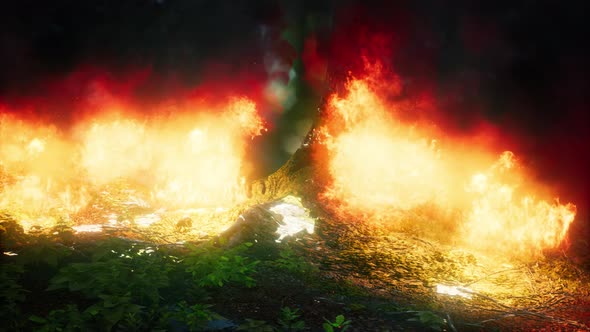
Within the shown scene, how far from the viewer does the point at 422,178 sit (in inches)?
477

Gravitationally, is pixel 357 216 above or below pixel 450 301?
above

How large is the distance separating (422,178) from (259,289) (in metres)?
8.15

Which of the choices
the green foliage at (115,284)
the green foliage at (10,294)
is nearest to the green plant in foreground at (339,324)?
the green foliage at (115,284)

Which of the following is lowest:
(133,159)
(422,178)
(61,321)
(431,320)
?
(61,321)

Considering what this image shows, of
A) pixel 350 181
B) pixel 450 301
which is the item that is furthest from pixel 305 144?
pixel 450 301

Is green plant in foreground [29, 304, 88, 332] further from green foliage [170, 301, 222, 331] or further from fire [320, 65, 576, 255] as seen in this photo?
fire [320, 65, 576, 255]

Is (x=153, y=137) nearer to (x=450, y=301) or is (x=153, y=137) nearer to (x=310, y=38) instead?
(x=310, y=38)

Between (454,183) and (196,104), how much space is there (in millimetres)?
10954

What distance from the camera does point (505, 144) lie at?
12.7m

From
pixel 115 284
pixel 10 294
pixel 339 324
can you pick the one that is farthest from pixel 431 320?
pixel 10 294

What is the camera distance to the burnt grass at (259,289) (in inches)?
164

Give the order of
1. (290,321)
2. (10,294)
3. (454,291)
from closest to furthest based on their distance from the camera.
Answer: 1. (10,294)
2. (290,321)
3. (454,291)

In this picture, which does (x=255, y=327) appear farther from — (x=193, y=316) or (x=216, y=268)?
(x=216, y=268)

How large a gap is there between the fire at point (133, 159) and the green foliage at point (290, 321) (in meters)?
6.44
